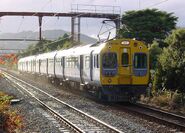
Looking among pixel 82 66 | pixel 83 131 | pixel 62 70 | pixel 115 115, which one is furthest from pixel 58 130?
pixel 62 70

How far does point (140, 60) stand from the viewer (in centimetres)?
2320

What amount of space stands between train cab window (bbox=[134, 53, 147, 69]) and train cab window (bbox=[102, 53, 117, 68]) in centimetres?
100

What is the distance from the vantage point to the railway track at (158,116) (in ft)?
52.1

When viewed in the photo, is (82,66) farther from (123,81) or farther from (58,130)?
(58,130)

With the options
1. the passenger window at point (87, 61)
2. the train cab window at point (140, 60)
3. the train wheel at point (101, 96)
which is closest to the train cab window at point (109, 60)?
the train cab window at point (140, 60)

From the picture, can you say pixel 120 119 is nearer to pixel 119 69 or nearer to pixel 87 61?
pixel 119 69

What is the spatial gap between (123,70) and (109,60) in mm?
786

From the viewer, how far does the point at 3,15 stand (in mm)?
55156

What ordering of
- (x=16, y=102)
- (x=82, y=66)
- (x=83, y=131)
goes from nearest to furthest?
(x=83, y=131) < (x=16, y=102) < (x=82, y=66)

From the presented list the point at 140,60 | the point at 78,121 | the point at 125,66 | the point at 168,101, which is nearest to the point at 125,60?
the point at 125,66

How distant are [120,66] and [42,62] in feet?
79.1

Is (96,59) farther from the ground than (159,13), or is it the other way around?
(159,13)

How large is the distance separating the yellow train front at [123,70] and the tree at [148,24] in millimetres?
17025

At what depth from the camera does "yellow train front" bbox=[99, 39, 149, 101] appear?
2259 centimetres
